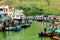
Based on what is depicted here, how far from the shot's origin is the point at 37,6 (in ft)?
219

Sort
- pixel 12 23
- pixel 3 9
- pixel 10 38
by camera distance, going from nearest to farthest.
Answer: pixel 10 38 → pixel 12 23 → pixel 3 9

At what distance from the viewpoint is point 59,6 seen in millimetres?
67562

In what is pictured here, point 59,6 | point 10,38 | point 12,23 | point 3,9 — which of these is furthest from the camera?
point 59,6

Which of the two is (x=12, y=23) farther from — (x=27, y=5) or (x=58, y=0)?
(x=58, y=0)

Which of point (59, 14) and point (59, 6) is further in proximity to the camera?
point (59, 6)

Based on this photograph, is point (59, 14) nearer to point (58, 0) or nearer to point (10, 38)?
point (58, 0)

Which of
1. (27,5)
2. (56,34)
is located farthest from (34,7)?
(56,34)

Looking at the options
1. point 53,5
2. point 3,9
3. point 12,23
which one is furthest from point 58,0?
point 12,23

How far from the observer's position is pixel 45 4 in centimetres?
6912

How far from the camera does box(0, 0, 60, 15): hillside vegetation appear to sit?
63.2m

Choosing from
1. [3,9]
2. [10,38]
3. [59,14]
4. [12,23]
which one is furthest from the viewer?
[59,14]

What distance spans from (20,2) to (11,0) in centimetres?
272

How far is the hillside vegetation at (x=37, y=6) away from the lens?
63156 millimetres

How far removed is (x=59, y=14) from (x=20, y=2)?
1158cm
